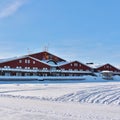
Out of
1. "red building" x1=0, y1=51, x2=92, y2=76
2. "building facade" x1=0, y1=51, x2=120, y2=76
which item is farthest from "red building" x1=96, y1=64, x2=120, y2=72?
"red building" x1=0, y1=51, x2=92, y2=76

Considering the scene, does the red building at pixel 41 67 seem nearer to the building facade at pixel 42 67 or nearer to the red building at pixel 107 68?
the building facade at pixel 42 67

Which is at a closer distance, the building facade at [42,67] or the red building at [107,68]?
the building facade at [42,67]

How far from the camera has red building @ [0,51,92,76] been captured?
55.8 metres

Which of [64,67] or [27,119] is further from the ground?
[64,67]

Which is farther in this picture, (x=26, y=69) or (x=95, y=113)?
(x=26, y=69)

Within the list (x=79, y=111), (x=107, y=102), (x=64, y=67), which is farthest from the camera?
(x=64, y=67)

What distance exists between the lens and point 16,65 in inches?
2279

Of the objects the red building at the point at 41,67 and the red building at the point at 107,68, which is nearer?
the red building at the point at 41,67

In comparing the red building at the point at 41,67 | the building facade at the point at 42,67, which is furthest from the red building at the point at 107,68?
the red building at the point at 41,67

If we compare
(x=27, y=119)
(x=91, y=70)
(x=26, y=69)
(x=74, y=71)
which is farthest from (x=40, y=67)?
(x=27, y=119)

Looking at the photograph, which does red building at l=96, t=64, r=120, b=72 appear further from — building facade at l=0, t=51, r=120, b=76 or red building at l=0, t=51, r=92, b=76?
red building at l=0, t=51, r=92, b=76

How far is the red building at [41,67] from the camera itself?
55.8m

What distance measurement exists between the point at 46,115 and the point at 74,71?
2279 inches

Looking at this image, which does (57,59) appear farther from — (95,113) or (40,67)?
(95,113)
